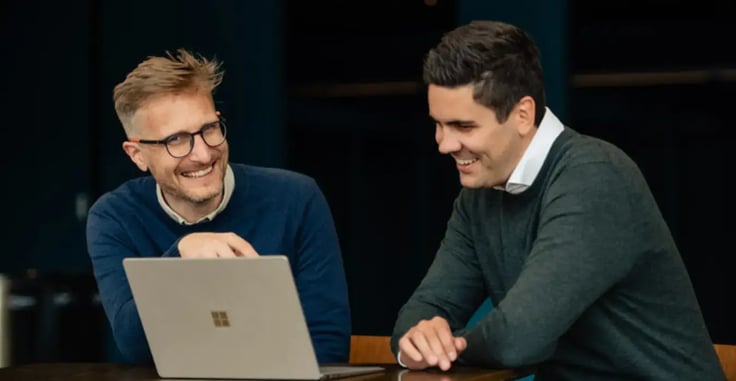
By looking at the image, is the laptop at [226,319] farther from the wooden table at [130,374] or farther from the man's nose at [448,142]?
the man's nose at [448,142]

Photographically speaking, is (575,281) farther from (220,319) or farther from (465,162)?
(220,319)

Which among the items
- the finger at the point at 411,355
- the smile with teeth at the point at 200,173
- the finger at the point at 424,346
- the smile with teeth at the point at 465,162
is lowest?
the finger at the point at 411,355

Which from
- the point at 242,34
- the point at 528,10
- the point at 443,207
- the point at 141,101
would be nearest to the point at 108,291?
the point at 141,101

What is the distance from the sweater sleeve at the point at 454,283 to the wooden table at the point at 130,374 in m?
0.19

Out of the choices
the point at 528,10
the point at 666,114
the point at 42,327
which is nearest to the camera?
the point at 528,10

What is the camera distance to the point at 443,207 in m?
7.88

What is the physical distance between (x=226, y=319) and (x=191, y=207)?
71cm

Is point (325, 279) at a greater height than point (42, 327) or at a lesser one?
greater

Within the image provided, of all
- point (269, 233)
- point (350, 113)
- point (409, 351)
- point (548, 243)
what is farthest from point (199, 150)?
point (350, 113)

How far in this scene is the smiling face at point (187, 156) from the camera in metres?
2.84

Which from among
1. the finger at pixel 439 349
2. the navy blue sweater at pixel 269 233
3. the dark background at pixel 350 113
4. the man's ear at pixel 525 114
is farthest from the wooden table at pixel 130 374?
the dark background at pixel 350 113

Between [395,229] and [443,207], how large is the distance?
47 cm

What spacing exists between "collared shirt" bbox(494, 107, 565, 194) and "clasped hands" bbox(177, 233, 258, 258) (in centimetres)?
52

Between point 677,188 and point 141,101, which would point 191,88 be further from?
point 677,188
